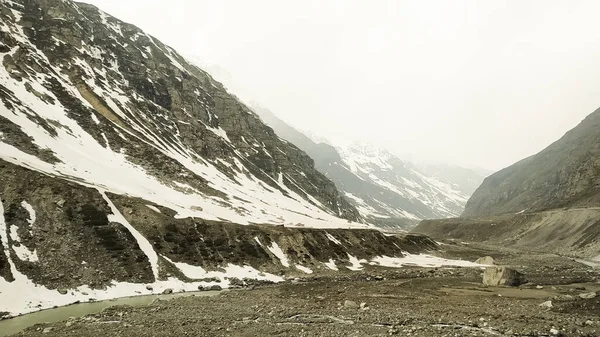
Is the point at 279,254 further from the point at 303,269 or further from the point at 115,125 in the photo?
the point at 115,125

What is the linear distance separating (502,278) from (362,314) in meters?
30.2

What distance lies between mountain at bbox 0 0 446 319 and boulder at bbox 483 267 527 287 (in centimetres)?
2926

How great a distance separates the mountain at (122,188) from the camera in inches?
1965

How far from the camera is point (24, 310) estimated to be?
37.3 meters

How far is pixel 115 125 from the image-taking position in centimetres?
12825

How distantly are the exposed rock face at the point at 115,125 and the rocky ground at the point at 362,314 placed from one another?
4403 centimetres

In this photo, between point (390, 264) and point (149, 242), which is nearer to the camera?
point (149, 242)

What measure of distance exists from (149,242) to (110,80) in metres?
125

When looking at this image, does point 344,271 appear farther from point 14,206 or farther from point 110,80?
point 110,80

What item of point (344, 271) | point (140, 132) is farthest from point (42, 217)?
point (140, 132)

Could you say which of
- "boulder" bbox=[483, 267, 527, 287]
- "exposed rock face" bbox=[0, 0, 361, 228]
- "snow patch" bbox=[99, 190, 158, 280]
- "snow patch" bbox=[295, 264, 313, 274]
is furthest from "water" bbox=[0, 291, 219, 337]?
"boulder" bbox=[483, 267, 527, 287]

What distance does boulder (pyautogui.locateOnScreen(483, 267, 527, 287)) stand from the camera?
170 ft

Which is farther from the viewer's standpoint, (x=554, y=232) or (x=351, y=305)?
(x=554, y=232)

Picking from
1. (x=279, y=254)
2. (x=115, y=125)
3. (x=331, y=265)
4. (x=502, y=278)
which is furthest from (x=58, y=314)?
(x=115, y=125)
